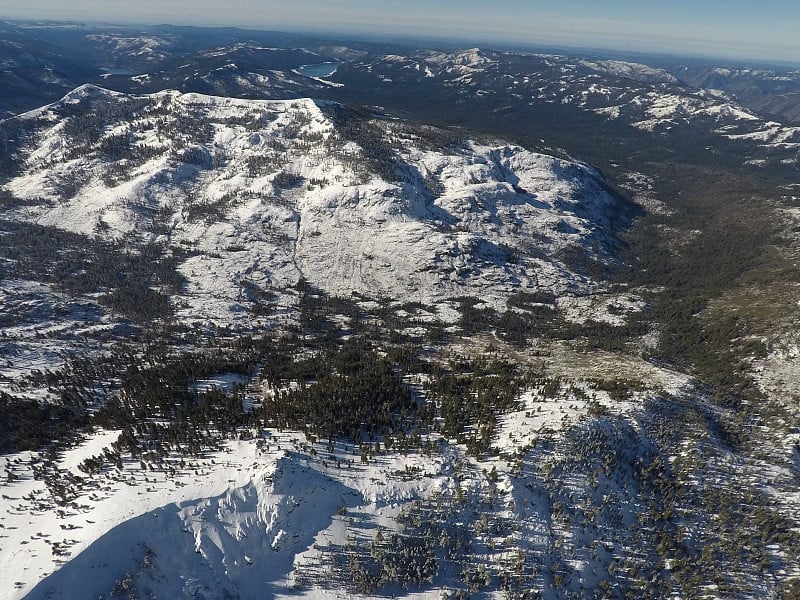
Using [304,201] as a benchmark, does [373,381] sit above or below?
below

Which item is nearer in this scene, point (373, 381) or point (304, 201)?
point (373, 381)

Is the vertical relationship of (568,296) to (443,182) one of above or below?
below

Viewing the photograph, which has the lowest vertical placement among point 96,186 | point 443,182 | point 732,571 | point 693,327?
point 732,571

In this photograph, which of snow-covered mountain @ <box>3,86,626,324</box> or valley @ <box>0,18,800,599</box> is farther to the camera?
snow-covered mountain @ <box>3,86,626,324</box>

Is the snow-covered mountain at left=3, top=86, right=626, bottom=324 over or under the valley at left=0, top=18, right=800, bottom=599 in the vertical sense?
over

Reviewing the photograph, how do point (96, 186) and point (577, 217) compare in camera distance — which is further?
point (577, 217)

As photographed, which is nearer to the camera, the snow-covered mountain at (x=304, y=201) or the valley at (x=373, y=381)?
the valley at (x=373, y=381)

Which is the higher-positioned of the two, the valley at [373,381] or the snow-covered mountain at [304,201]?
the snow-covered mountain at [304,201]

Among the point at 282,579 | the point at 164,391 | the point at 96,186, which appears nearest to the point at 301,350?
the point at 164,391

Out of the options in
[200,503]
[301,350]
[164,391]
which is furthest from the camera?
[301,350]

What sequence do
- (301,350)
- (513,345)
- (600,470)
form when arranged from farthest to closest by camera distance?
(513,345) < (301,350) < (600,470)

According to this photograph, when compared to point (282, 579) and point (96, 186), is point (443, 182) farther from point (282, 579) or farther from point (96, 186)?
point (282, 579)
